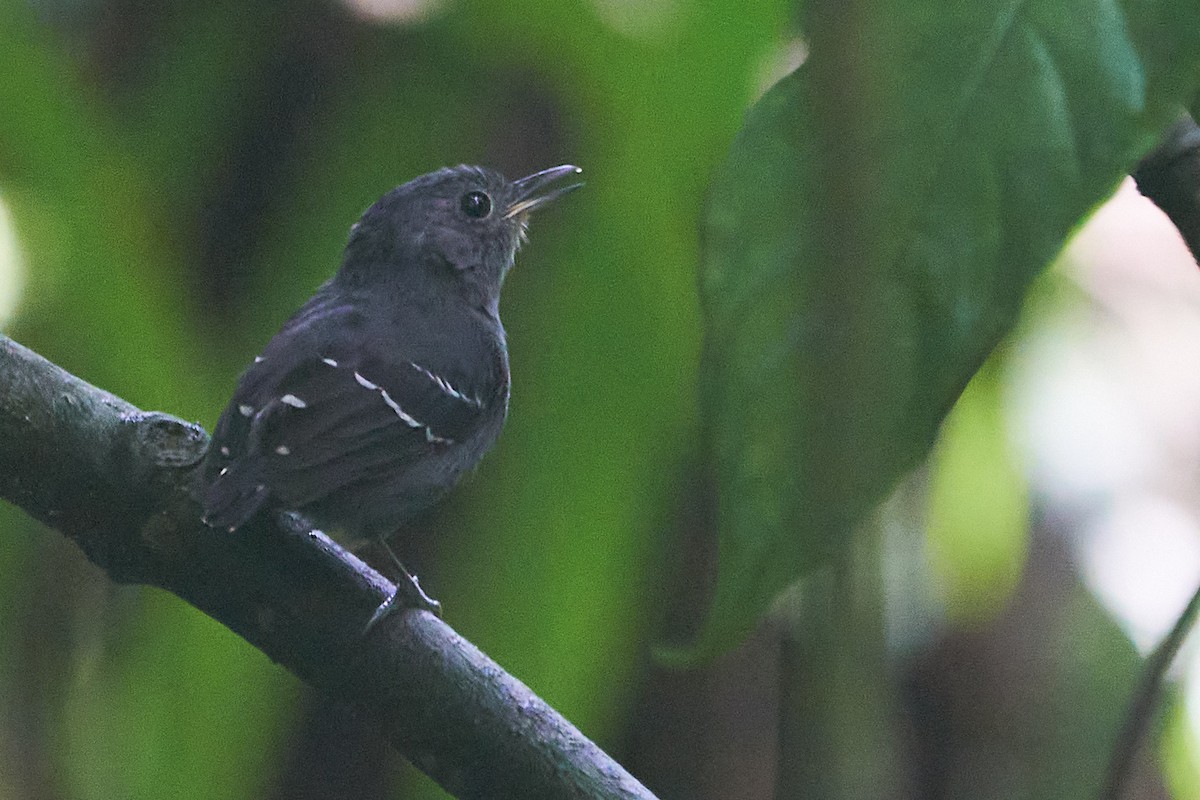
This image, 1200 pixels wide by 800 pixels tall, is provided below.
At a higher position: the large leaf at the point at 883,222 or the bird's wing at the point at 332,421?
the large leaf at the point at 883,222

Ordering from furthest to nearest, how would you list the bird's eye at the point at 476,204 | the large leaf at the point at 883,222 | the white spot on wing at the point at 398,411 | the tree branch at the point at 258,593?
the bird's eye at the point at 476,204 → the white spot on wing at the point at 398,411 → the tree branch at the point at 258,593 → the large leaf at the point at 883,222

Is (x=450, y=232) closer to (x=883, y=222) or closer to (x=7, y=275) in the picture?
(x=7, y=275)

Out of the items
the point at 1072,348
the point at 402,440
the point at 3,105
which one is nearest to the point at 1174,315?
the point at 1072,348

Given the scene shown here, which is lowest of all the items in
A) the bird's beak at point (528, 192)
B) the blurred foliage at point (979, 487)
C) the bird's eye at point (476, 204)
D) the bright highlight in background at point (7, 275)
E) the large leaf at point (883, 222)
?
the bright highlight in background at point (7, 275)

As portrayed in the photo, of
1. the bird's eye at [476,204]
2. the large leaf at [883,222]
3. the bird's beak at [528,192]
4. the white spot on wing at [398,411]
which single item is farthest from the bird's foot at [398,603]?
the bird's eye at [476,204]

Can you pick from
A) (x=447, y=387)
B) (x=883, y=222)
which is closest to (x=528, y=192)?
(x=447, y=387)

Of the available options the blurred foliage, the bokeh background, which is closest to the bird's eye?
the bokeh background

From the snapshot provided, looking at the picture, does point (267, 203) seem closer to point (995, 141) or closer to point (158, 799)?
point (158, 799)

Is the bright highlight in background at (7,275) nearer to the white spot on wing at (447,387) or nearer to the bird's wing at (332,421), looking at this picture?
the bird's wing at (332,421)
